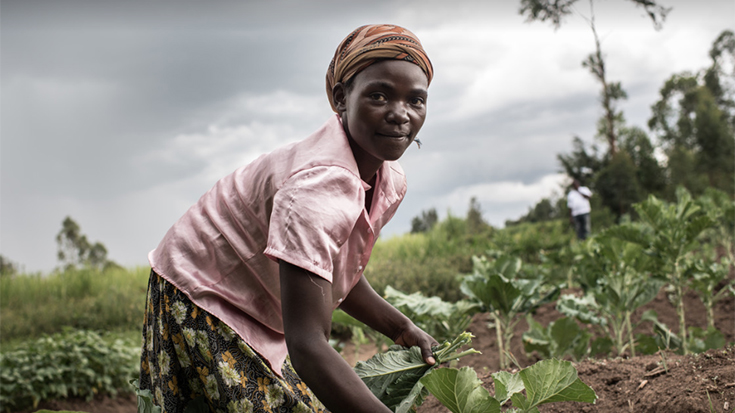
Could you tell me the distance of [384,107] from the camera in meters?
1.31

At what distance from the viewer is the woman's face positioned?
131 cm

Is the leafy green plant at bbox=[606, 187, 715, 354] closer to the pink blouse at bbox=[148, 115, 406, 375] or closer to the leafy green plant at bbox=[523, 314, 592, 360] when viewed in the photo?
the leafy green plant at bbox=[523, 314, 592, 360]

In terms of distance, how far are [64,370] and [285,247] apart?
366 cm

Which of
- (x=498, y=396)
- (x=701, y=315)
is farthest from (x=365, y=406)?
(x=701, y=315)

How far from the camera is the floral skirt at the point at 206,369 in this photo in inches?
53.6

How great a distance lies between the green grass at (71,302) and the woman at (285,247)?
5.54 meters

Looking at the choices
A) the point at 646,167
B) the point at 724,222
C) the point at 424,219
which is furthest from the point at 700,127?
the point at 724,222

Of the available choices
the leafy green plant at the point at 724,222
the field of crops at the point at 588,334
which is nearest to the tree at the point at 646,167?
the leafy green plant at the point at 724,222

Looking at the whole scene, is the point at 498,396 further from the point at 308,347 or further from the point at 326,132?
the point at 326,132

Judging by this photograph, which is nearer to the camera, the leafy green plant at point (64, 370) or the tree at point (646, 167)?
the leafy green plant at point (64, 370)

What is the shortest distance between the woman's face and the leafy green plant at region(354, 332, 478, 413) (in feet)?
1.78

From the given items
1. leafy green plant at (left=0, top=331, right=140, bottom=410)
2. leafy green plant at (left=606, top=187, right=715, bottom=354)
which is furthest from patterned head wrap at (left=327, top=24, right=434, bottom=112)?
leafy green plant at (left=0, top=331, right=140, bottom=410)

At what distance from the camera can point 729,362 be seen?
1.88m

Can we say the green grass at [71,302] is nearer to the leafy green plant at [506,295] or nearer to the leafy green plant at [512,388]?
the leafy green plant at [506,295]
